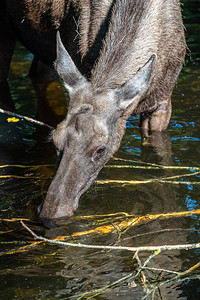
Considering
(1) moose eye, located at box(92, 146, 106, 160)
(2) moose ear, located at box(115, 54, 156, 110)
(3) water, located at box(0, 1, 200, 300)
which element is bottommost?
(3) water, located at box(0, 1, 200, 300)

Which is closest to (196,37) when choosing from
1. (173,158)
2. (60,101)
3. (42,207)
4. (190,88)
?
(190,88)

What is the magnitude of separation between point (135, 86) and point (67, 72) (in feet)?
2.54

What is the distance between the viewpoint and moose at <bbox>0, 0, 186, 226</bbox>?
5.60 metres

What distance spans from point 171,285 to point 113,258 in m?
0.71

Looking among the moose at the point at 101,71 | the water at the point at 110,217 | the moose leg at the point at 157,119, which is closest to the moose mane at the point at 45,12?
the moose at the point at 101,71

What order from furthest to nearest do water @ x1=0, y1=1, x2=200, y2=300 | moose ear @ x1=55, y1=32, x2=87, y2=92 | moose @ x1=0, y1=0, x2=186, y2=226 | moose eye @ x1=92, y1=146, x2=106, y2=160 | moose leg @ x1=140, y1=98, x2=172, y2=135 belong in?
1. moose leg @ x1=140, y1=98, x2=172, y2=135
2. moose ear @ x1=55, y1=32, x2=87, y2=92
3. moose eye @ x1=92, y1=146, x2=106, y2=160
4. moose @ x1=0, y1=0, x2=186, y2=226
5. water @ x1=0, y1=1, x2=200, y2=300

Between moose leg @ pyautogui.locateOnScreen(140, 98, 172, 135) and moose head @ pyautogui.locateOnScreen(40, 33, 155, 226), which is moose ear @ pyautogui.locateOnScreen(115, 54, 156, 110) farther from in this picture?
moose leg @ pyautogui.locateOnScreen(140, 98, 172, 135)

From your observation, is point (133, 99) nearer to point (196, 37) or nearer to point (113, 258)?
point (113, 258)

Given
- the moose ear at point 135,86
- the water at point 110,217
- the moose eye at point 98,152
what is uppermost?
the moose ear at point 135,86

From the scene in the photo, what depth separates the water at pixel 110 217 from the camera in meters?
4.89

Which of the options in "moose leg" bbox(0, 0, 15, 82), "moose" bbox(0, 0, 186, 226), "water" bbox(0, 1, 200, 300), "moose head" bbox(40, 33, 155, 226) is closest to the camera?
"water" bbox(0, 1, 200, 300)

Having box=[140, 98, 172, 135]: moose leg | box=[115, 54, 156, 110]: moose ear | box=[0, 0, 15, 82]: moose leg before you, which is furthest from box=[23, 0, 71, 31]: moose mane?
box=[115, 54, 156, 110]: moose ear

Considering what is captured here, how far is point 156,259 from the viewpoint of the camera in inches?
208

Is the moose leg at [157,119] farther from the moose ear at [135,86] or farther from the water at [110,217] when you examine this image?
the moose ear at [135,86]
